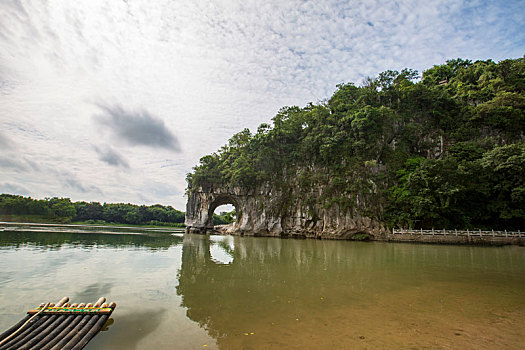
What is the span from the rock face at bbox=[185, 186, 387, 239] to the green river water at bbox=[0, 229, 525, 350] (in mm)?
16016

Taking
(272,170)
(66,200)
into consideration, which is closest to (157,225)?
(66,200)

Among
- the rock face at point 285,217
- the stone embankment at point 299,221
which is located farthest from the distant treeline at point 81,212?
the rock face at point 285,217

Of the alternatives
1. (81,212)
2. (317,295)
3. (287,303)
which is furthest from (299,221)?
(81,212)

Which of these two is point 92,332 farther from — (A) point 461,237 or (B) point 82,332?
(A) point 461,237

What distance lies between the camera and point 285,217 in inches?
1240

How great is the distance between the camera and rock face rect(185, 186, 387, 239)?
2552 cm

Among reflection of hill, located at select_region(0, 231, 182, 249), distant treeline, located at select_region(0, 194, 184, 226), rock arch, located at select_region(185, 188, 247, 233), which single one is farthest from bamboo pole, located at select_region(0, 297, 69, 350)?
distant treeline, located at select_region(0, 194, 184, 226)

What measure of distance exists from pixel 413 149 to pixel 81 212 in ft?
232

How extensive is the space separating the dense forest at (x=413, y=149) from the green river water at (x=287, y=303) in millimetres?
13926

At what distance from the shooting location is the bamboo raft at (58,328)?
10.8 feet

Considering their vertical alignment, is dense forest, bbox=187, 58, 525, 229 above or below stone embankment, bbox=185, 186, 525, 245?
above

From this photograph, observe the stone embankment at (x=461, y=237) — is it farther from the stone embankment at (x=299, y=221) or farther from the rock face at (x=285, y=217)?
the rock face at (x=285, y=217)

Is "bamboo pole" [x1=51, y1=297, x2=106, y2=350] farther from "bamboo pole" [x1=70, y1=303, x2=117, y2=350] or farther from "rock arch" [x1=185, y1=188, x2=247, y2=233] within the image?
"rock arch" [x1=185, y1=188, x2=247, y2=233]

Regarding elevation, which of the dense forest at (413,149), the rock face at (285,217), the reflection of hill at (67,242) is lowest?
the reflection of hill at (67,242)
